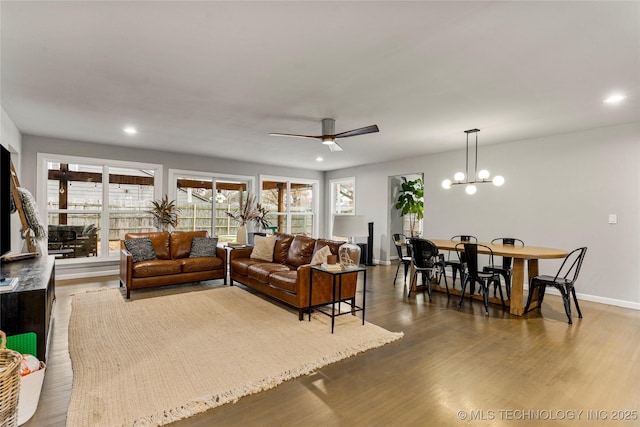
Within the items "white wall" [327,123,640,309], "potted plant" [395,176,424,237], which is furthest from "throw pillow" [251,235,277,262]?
"potted plant" [395,176,424,237]

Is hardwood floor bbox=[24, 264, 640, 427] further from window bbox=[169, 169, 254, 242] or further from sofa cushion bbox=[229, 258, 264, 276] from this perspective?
window bbox=[169, 169, 254, 242]

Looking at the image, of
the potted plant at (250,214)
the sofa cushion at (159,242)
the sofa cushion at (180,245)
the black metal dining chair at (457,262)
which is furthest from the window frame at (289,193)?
the black metal dining chair at (457,262)

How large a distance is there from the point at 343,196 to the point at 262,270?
5.24 metres

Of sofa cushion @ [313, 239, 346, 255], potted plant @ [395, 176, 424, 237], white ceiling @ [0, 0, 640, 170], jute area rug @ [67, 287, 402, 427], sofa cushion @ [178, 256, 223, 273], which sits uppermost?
white ceiling @ [0, 0, 640, 170]

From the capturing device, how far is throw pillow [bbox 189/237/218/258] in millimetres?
5512

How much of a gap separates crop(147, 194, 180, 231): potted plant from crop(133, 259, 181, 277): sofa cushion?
5.11 ft

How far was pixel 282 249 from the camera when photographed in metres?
5.12

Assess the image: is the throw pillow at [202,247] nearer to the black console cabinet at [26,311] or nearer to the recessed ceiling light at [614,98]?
the black console cabinet at [26,311]

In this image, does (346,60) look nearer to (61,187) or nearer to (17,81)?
(17,81)

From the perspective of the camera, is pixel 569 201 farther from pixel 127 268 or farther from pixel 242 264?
pixel 127 268

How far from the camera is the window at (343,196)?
8922 mm

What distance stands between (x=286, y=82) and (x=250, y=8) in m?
1.16

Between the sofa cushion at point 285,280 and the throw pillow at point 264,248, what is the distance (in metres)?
1.04

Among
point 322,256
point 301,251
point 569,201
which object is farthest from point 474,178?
point 322,256
